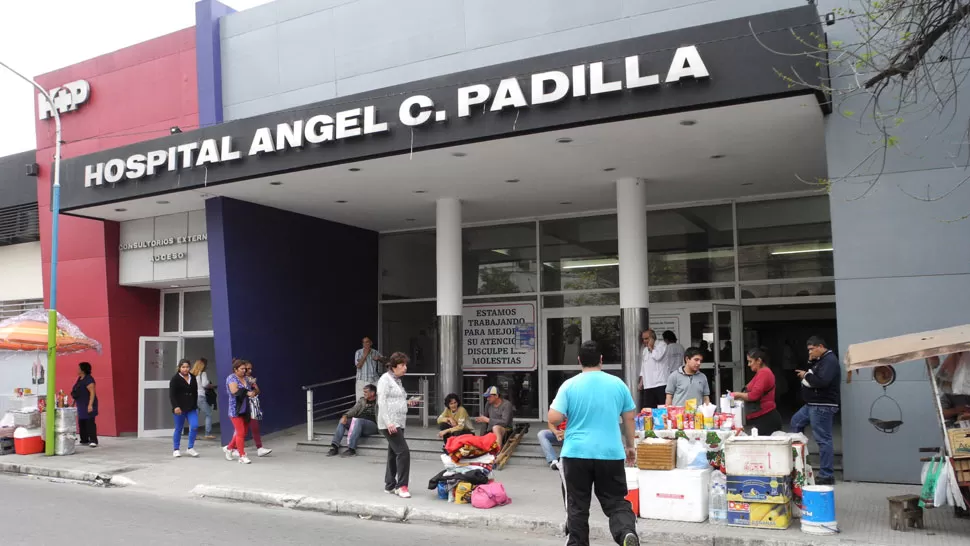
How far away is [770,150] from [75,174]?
11843 millimetres

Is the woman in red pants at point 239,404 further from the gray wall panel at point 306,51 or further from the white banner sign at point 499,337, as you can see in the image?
the gray wall panel at point 306,51

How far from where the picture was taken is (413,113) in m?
10.7

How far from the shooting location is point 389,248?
58.2 ft

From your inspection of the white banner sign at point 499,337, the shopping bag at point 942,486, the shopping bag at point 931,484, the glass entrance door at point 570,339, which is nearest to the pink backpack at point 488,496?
the shopping bag at point 931,484

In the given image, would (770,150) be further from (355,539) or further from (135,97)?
(135,97)

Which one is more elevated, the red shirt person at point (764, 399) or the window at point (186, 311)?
the window at point (186, 311)

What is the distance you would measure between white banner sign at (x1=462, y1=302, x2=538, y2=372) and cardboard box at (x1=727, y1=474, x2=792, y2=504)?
819cm

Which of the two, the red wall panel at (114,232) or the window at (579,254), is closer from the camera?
the window at (579,254)

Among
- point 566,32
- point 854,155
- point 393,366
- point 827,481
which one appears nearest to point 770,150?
point 854,155

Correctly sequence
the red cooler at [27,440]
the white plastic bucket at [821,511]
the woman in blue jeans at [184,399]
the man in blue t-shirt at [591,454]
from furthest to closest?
the red cooler at [27,440] → the woman in blue jeans at [184,399] → the white plastic bucket at [821,511] → the man in blue t-shirt at [591,454]

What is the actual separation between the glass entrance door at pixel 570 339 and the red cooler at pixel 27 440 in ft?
30.5

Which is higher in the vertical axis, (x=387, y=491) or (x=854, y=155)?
(x=854, y=155)

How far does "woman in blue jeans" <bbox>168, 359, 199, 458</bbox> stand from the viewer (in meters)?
13.0

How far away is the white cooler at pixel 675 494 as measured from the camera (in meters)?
7.55
